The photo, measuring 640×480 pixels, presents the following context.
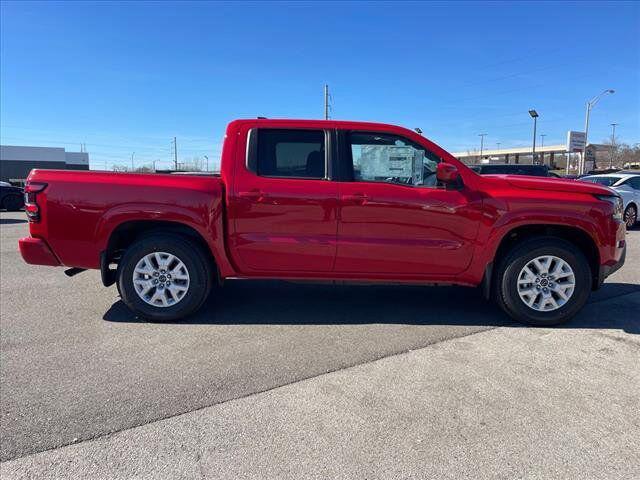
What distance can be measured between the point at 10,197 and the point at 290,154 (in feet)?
61.7

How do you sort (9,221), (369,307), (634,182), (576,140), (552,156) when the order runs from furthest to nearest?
1. (552,156)
2. (576,140)
3. (9,221)
4. (634,182)
5. (369,307)

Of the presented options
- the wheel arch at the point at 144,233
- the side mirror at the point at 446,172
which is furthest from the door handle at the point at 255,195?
the side mirror at the point at 446,172

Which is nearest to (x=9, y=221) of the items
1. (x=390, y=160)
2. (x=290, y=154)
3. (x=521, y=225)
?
(x=290, y=154)

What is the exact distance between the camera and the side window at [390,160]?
4723mm

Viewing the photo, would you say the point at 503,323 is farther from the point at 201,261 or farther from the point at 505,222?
the point at 201,261

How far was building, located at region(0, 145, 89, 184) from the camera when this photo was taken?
71.7 meters

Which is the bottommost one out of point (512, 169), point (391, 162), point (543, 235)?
point (543, 235)

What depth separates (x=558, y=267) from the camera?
4.74m

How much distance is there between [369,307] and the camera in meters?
5.32

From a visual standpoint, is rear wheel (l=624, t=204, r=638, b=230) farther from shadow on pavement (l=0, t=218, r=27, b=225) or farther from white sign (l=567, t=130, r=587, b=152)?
white sign (l=567, t=130, r=587, b=152)

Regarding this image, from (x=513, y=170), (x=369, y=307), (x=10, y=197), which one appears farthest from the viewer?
(x=10, y=197)

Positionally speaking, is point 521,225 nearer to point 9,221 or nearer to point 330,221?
point 330,221

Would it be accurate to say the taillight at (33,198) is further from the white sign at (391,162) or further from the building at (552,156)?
the building at (552,156)

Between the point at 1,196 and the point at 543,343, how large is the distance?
20.8 m
